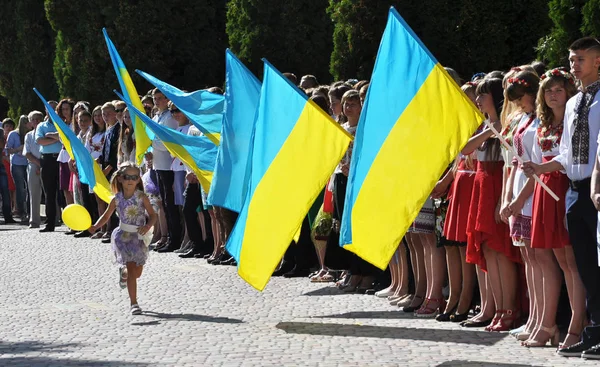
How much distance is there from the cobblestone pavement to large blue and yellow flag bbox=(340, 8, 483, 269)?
0.82 m

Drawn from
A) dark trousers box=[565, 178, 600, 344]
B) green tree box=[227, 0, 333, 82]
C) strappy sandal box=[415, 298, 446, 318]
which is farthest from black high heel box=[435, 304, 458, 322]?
green tree box=[227, 0, 333, 82]

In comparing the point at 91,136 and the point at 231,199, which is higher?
the point at 91,136

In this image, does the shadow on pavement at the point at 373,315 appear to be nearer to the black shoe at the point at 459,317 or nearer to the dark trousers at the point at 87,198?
→ the black shoe at the point at 459,317

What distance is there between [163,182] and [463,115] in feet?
27.6

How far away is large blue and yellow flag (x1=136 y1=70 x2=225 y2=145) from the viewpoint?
14.0 meters

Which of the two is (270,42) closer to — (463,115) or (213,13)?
(213,13)

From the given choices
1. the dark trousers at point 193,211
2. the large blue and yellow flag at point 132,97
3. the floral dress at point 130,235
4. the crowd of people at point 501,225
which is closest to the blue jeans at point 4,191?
the large blue and yellow flag at point 132,97

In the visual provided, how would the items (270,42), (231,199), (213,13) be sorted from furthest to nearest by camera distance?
(213,13)
(270,42)
(231,199)

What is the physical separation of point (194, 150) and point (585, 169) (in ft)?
21.2

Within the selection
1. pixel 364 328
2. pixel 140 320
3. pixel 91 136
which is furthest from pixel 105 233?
pixel 364 328

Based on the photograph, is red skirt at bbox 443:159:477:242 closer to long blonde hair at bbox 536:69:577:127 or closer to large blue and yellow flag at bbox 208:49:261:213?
long blonde hair at bbox 536:69:577:127

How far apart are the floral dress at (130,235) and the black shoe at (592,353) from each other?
4.44m

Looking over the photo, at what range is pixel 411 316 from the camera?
1055 centimetres

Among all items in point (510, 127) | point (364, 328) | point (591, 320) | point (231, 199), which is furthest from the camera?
point (231, 199)
